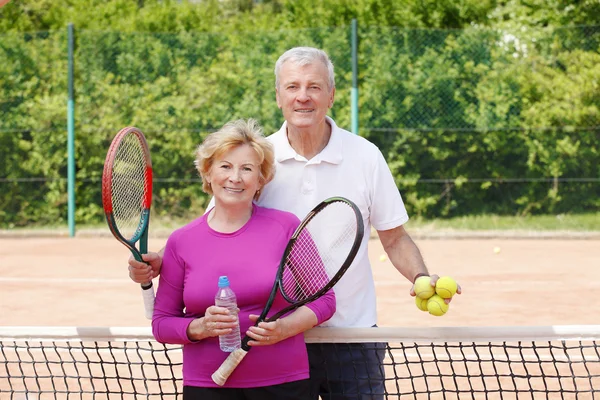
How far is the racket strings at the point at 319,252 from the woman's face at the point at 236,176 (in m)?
0.18

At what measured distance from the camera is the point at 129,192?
9.43 ft

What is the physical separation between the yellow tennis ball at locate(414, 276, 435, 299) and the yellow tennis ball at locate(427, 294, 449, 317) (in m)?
0.01

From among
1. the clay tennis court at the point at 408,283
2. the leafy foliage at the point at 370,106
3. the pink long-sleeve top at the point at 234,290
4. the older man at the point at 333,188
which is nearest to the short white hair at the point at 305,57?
the older man at the point at 333,188

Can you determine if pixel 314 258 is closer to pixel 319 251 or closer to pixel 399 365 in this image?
pixel 319 251

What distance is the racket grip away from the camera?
231 centimetres

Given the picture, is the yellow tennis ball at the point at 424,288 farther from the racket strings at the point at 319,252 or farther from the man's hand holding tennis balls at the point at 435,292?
the racket strings at the point at 319,252

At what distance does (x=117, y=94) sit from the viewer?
1183 cm

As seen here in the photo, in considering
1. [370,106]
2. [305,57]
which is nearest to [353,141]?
[305,57]

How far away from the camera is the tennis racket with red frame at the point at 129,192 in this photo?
2.53 metres

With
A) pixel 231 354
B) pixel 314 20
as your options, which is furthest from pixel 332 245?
pixel 314 20

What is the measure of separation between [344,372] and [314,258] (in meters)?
0.48

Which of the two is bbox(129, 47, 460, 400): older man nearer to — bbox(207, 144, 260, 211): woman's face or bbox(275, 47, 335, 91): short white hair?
bbox(275, 47, 335, 91): short white hair

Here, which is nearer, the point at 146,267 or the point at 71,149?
the point at 146,267

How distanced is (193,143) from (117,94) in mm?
1163
